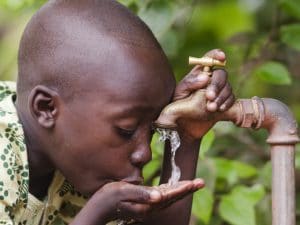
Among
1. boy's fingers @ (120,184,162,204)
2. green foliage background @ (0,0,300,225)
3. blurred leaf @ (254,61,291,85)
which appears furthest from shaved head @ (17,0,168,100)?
blurred leaf @ (254,61,291,85)

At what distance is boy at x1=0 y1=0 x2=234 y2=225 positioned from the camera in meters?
1.61

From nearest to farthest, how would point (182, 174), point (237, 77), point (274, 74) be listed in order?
point (182, 174), point (274, 74), point (237, 77)

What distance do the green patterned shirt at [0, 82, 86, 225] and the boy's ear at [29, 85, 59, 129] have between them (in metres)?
0.07

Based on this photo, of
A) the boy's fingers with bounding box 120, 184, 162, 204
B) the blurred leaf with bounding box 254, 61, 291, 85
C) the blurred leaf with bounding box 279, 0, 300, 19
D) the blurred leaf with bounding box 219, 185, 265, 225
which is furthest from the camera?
the blurred leaf with bounding box 279, 0, 300, 19

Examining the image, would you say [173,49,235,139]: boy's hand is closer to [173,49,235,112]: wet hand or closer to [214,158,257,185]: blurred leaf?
[173,49,235,112]: wet hand

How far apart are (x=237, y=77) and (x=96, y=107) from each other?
97 cm

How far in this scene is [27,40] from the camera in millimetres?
1734

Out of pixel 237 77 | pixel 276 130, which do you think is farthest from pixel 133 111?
pixel 237 77

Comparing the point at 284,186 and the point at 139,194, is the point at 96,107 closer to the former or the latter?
the point at 139,194

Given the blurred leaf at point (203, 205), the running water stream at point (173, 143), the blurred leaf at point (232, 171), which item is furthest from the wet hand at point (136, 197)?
the blurred leaf at point (232, 171)

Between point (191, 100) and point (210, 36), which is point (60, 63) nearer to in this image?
point (191, 100)

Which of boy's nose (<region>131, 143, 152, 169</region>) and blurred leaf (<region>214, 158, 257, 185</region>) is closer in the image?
boy's nose (<region>131, 143, 152, 169</region>)

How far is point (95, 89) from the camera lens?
1.62m

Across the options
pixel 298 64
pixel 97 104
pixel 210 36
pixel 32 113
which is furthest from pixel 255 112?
pixel 210 36
